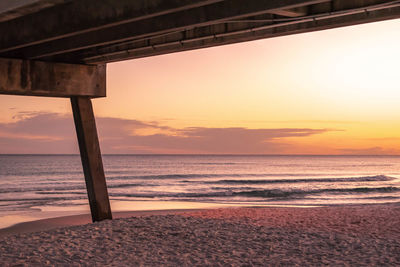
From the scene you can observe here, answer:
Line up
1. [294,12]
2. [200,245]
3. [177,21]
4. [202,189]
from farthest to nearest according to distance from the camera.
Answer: [202,189] → [200,245] → [177,21] → [294,12]

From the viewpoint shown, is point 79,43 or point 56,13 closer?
point 56,13

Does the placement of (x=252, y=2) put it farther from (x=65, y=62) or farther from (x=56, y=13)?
(x=65, y=62)

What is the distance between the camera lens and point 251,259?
771 centimetres

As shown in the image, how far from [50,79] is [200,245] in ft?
16.7

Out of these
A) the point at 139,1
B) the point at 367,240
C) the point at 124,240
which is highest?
the point at 139,1

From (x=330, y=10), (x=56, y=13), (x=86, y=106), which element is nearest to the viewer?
(x=330, y=10)

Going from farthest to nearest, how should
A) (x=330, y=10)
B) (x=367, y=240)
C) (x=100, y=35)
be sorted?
(x=367, y=240) < (x=100, y=35) < (x=330, y=10)

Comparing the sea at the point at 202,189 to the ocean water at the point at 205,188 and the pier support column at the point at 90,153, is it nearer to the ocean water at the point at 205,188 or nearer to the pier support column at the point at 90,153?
the ocean water at the point at 205,188

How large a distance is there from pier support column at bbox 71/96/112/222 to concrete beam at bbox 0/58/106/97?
366 millimetres

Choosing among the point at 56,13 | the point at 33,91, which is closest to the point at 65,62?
the point at 33,91

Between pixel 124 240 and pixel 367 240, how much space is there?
475cm

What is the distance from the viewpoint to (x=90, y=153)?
37.8ft

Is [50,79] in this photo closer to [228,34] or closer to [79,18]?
[79,18]

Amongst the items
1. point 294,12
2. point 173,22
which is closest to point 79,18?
point 173,22
